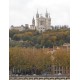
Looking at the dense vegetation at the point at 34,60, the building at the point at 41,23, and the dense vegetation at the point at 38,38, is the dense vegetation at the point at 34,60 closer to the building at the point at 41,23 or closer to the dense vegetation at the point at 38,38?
the dense vegetation at the point at 38,38

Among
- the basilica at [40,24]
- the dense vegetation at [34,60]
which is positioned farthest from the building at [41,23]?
the dense vegetation at [34,60]

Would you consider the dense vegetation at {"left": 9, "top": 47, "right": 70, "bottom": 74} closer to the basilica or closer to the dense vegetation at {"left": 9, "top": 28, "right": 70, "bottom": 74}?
the dense vegetation at {"left": 9, "top": 28, "right": 70, "bottom": 74}

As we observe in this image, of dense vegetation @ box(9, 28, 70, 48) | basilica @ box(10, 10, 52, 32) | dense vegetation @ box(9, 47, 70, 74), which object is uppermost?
basilica @ box(10, 10, 52, 32)

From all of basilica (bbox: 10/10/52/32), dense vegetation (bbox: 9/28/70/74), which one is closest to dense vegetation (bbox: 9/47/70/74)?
dense vegetation (bbox: 9/28/70/74)

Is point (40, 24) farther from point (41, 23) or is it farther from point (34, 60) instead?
point (34, 60)

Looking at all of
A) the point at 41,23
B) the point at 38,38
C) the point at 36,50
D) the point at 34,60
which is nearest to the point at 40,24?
the point at 41,23
